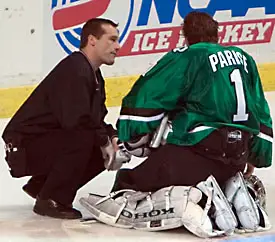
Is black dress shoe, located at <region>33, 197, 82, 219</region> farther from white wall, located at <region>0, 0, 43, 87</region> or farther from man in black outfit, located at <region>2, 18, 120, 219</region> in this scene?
white wall, located at <region>0, 0, 43, 87</region>

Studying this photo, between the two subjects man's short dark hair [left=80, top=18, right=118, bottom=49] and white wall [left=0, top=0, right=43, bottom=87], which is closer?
man's short dark hair [left=80, top=18, right=118, bottom=49]

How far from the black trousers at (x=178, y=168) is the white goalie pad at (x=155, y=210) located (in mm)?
37

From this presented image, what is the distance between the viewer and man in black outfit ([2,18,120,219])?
245 centimetres

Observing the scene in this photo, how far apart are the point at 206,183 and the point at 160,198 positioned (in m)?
0.14

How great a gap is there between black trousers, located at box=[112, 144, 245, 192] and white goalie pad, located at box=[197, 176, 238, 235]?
0.04 m

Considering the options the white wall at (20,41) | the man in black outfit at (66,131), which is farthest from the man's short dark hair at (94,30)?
the white wall at (20,41)

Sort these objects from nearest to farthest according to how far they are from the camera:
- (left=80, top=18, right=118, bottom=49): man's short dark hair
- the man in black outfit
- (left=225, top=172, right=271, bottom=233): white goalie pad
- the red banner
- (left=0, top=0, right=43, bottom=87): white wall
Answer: (left=225, top=172, right=271, bottom=233): white goalie pad, the man in black outfit, (left=80, top=18, right=118, bottom=49): man's short dark hair, (left=0, top=0, right=43, bottom=87): white wall, the red banner

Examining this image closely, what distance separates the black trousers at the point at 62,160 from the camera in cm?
246

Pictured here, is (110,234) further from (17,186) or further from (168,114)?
(17,186)

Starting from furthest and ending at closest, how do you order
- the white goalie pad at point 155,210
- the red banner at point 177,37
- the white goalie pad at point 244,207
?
the red banner at point 177,37
the white goalie pad at point 244,207
the white goalie pad at point 155,210

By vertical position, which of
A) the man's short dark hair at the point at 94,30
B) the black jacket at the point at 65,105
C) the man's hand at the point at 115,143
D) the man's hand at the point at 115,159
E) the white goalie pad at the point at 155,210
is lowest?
the white goalie pad at the point at 155,210

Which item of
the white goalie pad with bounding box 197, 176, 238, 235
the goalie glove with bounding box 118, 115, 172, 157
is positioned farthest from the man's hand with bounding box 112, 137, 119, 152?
the white goalie pad with bounding box 197, 176, 238, 235

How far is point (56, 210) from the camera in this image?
2.46m

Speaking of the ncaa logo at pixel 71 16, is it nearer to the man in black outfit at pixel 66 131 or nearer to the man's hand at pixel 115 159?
the man in black outfit at pixel 66 131
